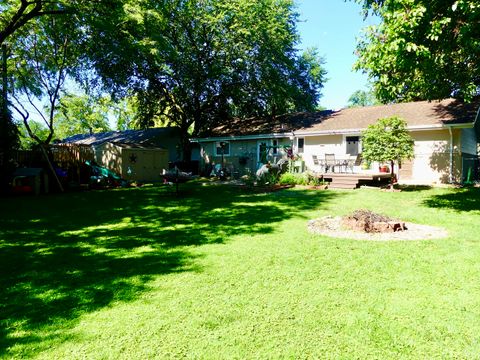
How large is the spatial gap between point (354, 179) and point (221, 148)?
36.1 ft

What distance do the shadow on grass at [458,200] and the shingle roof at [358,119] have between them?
4189 millimetres

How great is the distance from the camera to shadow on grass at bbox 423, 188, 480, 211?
29.4 feet

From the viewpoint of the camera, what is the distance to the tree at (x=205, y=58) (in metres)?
20.8

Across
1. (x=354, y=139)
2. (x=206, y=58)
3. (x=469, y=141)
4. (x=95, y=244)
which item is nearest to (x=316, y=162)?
(x=354, y=139)

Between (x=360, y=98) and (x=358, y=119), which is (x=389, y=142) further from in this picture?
(x=360, y=98)

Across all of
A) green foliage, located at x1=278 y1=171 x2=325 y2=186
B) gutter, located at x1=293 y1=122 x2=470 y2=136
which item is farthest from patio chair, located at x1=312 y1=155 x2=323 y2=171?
green foliage, located at x1=278 y1=171 x2=325 y2=186

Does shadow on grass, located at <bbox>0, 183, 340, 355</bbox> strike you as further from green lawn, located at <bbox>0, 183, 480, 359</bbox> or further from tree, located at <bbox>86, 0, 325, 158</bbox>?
tree, located at <bbox>86, 0, 325, 158</bbox>

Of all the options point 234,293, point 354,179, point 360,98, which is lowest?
point 234,293

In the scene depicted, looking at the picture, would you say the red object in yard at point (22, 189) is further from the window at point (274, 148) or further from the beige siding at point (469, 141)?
the beige siding at point (469, 141)

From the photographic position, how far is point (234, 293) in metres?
3.66

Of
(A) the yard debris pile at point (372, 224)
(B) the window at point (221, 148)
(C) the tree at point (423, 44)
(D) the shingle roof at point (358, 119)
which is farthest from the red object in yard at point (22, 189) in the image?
(C) the tree at point (423, 44)

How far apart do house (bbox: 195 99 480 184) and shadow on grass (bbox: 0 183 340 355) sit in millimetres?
7350

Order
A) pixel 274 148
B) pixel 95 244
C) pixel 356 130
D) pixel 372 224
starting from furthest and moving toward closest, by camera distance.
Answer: pixel 274 148 → pixel 356 130 → pixel 372 224 → pixel 95 244

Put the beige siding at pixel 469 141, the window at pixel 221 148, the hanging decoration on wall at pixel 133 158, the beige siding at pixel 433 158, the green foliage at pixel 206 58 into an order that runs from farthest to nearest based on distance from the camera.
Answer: the window at pixel 221 148 → the green foliage at pixel 206 58 → the hanging decoration on wall at pixel 133 158 → the beige siding at pixel 469 141 → the beige siding at pixel 433 158
